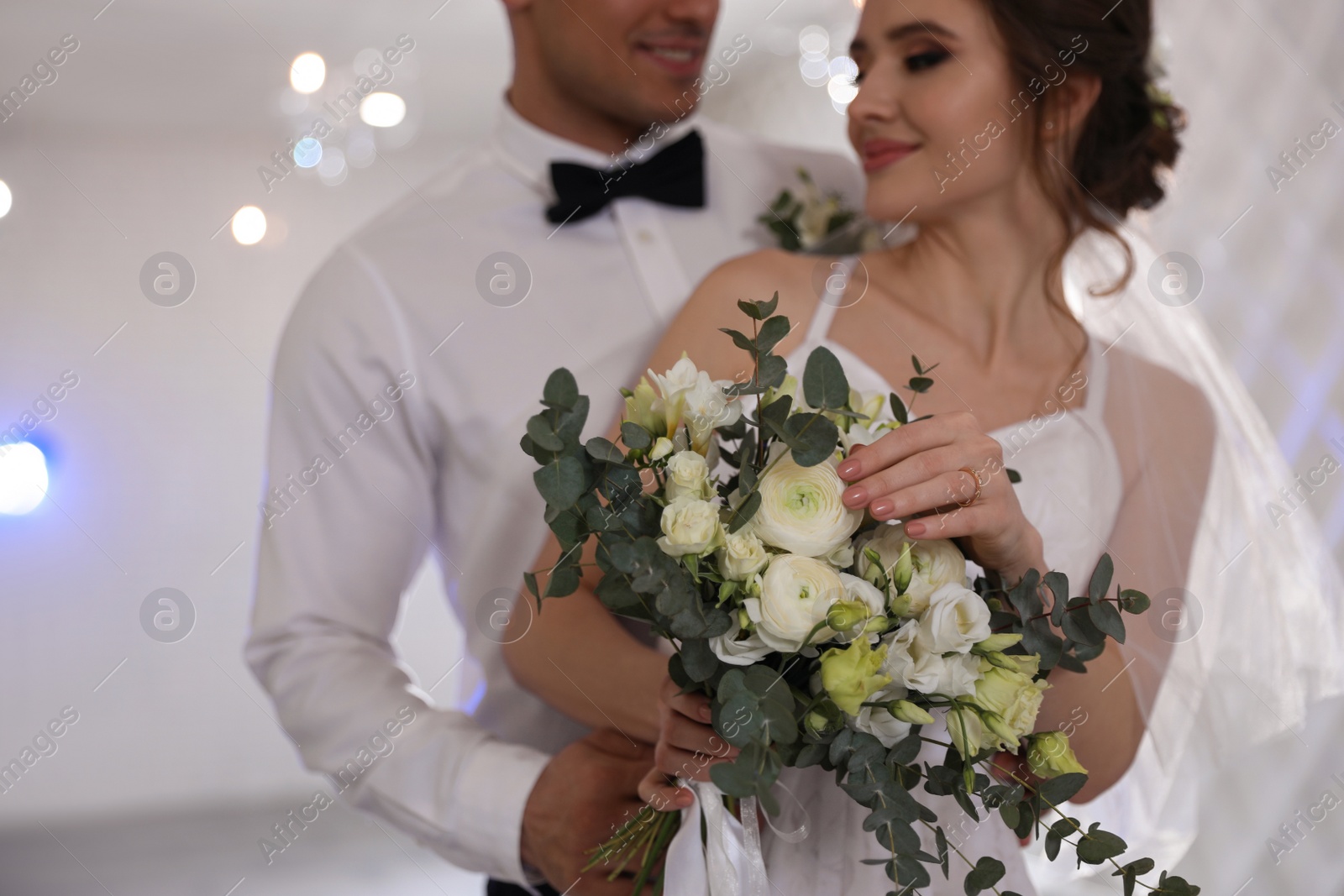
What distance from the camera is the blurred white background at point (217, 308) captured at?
6.09 ft

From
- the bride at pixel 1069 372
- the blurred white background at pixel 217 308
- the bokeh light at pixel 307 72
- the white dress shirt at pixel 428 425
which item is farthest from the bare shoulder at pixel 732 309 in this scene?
the bokeh light at pixel 307 72

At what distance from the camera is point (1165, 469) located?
5.10 ft

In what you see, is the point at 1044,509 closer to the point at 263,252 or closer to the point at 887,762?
the point at 887,762

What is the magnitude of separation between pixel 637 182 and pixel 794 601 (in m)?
1.03

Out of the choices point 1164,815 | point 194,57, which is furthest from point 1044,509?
point 194,57

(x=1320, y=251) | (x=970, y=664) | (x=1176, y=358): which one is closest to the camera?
(x=970, y=664)

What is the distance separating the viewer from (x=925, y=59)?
1.49m

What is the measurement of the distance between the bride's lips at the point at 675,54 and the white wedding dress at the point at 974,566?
1.53ft

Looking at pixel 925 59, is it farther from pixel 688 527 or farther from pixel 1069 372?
pixel 688 527

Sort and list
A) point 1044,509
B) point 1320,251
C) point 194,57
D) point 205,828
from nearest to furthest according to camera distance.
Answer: point 1044,509, point 1320,251, point 194,57, point 205,828

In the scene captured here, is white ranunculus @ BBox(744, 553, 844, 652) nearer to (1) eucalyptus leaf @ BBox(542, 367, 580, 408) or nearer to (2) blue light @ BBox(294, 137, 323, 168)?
(1) eucalyptus leaf @ BBox(542, 367, 580, 408)

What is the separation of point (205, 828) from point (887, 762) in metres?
3.43

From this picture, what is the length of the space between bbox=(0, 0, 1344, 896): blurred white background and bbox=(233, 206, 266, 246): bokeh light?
65mm

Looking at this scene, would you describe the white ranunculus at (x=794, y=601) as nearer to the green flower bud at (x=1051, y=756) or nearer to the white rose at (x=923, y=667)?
the white rose at (x=923, y=667)
